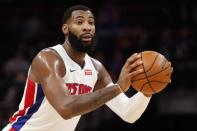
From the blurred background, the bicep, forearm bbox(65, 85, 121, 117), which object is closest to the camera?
forearm bbox(65, 85, 121, 117)

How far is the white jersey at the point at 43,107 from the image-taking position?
15.7 ft

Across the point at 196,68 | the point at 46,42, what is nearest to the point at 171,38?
the point at 196,68

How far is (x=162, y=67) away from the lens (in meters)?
4.54

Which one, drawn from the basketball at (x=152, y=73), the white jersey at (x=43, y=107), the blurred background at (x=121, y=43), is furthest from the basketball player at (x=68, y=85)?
the blurred background at (x=121, y=43)

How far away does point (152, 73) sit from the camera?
14.8ft

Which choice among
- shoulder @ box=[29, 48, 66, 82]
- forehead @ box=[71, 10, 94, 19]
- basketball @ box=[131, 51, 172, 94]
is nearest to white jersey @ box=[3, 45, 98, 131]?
shoulder @ box=[29, 48, 66, 82]

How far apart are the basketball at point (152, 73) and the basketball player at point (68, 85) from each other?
121 mm

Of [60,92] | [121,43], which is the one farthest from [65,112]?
[121,43]

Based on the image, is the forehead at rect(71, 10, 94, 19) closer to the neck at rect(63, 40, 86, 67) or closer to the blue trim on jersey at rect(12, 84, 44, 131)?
the neck at rect(63, 40, 86, 67)

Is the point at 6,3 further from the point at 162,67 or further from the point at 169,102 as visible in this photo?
the point at 162,67

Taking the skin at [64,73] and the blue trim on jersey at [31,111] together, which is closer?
the skin at [64,73]

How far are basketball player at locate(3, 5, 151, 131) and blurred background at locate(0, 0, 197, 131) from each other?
13.6 feet

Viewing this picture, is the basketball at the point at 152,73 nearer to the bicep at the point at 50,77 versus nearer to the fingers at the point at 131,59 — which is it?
the fingers at the point at 131,59

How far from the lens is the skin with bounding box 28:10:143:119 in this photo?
4.19m
